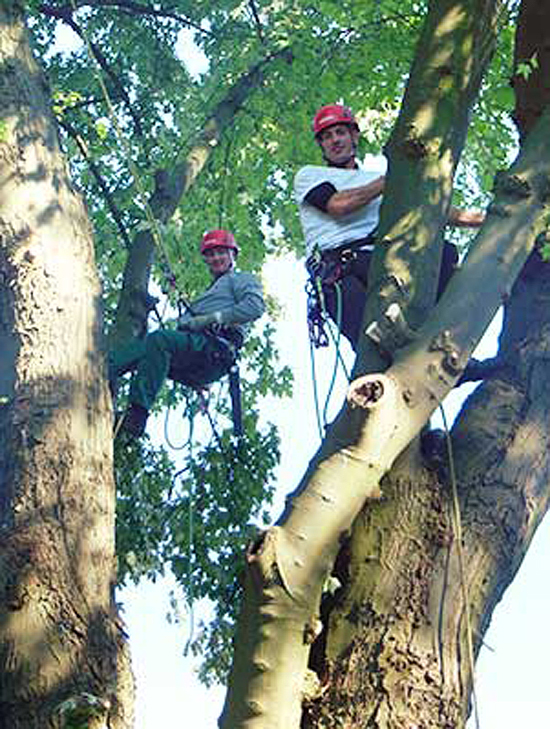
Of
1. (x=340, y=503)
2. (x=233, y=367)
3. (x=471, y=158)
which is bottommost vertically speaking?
(x=340, y=503)

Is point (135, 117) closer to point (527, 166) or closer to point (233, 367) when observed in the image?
point (233, 367)

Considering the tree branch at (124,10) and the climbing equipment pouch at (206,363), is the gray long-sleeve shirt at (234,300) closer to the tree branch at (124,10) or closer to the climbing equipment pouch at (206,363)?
the climbing equipment pouch at (206,363)

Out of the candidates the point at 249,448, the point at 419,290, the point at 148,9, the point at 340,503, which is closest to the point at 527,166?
the point at 419,290

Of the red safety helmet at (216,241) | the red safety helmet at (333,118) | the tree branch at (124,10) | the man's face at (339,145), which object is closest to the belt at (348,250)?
the man's face at (339,145)

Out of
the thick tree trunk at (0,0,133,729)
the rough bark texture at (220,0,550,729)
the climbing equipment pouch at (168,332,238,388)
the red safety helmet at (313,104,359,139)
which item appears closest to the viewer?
the rough bark texture at (220,0,550,729)

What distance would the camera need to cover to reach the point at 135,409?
22.9 ft

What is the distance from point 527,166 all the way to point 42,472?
6.17ft

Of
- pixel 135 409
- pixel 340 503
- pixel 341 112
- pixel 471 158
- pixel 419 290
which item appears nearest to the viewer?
pixel 340 503

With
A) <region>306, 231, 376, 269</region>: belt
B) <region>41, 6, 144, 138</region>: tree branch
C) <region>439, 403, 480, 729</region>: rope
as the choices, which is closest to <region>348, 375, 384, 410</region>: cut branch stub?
<region>439, 403, 480, 729</region>: rope

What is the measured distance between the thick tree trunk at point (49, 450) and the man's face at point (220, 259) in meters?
2.92

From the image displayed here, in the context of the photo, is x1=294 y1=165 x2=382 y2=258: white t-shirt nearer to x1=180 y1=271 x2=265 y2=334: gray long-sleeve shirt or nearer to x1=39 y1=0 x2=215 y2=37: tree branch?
x1=180 y1=271 x2=265 y2=334: gray long-sleeve shirt

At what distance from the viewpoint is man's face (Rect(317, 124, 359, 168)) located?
18.4 ft

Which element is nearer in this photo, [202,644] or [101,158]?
[202,644]

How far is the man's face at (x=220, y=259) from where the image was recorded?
797cm
